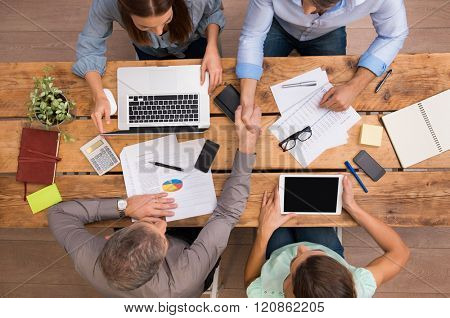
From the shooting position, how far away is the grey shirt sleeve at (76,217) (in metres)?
1.39

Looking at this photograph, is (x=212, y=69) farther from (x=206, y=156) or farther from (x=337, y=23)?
(x=337, y=23)

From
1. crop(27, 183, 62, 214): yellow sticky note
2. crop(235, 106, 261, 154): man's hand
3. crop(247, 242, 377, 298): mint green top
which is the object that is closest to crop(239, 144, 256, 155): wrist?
crop(235, 106, 261, 154): man's hand

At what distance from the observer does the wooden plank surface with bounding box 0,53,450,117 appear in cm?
142

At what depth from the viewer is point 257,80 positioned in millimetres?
1434

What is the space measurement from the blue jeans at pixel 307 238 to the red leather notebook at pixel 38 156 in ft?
3.10

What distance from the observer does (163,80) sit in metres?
1.47

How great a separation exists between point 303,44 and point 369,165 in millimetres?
718

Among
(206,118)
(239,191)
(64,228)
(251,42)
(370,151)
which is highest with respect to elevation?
(251,42)

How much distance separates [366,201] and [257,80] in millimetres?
621

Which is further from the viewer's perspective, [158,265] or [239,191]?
Answer: [239,191]

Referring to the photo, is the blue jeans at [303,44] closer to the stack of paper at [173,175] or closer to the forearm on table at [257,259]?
the stack of paper at [173,175]

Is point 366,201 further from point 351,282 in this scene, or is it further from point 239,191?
point 239,191
